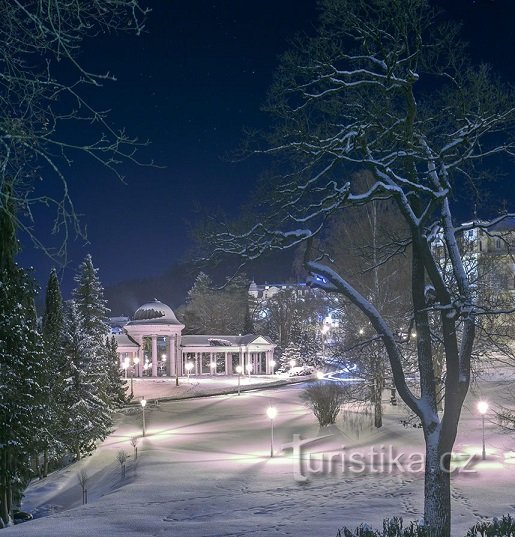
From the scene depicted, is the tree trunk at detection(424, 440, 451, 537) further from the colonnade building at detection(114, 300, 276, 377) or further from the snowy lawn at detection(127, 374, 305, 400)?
the colonnade building at detection(114, 300, 276, 377)

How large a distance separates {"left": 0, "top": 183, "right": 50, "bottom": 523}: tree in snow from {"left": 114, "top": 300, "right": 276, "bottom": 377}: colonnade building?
1642 inches

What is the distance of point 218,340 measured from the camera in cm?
6650

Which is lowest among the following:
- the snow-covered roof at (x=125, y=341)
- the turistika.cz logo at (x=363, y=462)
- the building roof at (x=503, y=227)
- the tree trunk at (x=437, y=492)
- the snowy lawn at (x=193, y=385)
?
the snowy lawn at (x=193, y=385)

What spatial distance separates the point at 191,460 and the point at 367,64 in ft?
62.4

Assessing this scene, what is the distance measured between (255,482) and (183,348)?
153 feet

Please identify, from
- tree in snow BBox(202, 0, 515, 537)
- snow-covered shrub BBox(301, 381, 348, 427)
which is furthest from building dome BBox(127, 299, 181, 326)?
tree in snow BBox(202, 0, 515, 537)

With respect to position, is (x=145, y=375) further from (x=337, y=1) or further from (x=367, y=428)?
(x=337, y=1)

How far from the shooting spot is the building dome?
2569 inches

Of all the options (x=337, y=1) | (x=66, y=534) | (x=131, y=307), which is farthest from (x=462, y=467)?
(x=131, y=307)

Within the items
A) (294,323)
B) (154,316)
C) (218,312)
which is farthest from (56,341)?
(218,312)

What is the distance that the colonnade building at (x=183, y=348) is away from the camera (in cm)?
6369

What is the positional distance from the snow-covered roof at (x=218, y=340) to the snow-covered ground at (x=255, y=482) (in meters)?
28.9

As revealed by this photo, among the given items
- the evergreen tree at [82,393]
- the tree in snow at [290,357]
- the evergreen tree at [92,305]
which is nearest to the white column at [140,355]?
the tree in snow at [290,357]

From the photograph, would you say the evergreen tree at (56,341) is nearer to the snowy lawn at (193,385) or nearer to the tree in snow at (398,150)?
the snowy lawn at (193,385)
